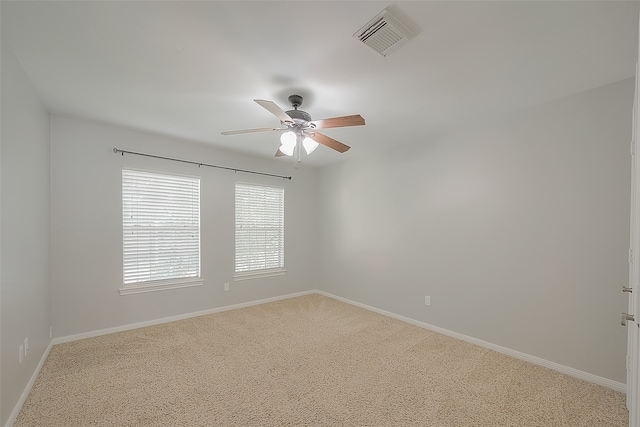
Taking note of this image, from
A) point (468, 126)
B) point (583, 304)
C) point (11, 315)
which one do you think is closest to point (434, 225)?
point (468, 126)

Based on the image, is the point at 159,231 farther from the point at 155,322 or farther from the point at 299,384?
the point at 299,384

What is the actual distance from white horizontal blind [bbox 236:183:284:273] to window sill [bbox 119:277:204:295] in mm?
695

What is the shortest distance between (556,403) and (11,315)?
3963mm

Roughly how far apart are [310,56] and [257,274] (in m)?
3.57

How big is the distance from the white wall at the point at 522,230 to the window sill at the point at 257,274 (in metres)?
1.68

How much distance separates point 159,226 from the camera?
366cm

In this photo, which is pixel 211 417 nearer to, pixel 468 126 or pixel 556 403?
pixel 556 403

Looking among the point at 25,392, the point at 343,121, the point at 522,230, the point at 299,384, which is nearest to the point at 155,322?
the point at 25,392

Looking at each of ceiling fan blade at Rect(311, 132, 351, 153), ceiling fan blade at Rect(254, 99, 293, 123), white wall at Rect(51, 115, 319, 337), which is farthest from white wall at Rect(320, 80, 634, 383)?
white wall at Rect(51, 115, 319, 337)

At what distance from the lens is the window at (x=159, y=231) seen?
3.45 m

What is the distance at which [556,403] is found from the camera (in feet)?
6.74

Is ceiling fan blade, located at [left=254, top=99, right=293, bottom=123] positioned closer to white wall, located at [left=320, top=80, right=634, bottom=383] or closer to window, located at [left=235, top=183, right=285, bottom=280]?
white wall, located at [left=320, top=80, right=634, bottom=383]

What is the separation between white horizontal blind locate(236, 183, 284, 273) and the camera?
4465 mm

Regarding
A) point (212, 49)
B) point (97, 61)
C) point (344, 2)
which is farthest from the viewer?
point (97, 61)
